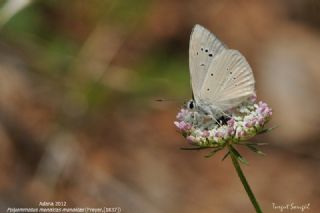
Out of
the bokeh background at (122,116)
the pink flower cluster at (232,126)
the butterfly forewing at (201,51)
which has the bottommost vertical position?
the bokeh background at (122,116)

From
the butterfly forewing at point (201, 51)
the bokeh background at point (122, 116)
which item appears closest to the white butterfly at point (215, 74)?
the butterfly forewing at point (201, 51)

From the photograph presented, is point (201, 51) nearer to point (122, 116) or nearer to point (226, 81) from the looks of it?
point (226, 81)

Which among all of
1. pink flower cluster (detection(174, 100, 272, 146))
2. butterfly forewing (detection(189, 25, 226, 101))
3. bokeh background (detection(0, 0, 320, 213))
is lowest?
bokeh background (detection(0, 0, 320, 213))

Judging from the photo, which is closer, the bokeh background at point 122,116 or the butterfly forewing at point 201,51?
the butterfly forewing at point 201,51

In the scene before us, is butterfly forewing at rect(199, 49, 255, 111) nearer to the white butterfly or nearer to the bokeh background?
the white butterfly

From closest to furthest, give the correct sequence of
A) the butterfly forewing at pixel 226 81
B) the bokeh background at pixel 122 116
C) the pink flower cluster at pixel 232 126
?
the pink flower cluster at pixel 232 126 → the butterfly forewing at pixel 226 81 → the bokeh background at pixel 122 116

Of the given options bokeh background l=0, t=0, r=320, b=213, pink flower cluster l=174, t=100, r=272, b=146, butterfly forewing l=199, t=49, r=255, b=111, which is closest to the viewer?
pink flower cluster l=174, t=100, r=272, b=146

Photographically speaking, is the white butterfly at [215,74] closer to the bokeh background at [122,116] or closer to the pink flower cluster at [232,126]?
the pink flower cluster at [232,126]

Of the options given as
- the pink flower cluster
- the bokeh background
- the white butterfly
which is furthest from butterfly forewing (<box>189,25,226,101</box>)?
the bokeh background
